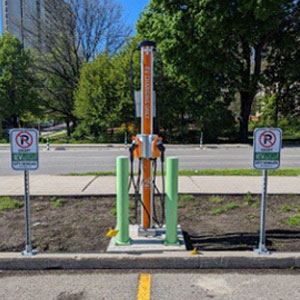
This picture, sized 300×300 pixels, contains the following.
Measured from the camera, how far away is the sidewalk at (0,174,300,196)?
6.81 m

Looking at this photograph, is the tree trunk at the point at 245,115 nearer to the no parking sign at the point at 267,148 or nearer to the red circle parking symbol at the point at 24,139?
the no parking sign at the point at 267,148

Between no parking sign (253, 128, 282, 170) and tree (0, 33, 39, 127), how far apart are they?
23.8m

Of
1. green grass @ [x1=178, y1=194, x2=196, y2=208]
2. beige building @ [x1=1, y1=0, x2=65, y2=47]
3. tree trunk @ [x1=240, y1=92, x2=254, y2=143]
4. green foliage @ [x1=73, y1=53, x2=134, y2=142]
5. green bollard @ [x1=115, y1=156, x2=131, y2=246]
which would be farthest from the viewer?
beige building @ [x1=1, y1=0, x2=65, y2=47]

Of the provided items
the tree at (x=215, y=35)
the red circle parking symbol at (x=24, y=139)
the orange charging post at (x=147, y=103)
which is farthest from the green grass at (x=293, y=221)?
the tree at (x=215, y=35)

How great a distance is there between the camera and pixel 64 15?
94.2 ft

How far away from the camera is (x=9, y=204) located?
5848mm

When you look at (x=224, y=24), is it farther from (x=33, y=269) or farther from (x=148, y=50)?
(x=33, y=269)

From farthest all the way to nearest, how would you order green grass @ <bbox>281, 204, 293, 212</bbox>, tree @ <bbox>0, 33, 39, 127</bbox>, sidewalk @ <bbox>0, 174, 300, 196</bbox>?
1. tree @ <bbox>0, 33, 39, 127</bbox>
2. sidewalk @ <bbox>0, 174, 300, 196</bbox>
3. green grass @ <bbox>281, 204, 293, 212</bbox>

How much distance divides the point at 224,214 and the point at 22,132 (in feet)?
11.6

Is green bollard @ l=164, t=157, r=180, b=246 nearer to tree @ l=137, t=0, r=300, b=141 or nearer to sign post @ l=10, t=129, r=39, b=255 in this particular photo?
sign post @ l=10, t=129, r=39, b=255

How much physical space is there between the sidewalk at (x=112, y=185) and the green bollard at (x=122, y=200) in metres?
2.71

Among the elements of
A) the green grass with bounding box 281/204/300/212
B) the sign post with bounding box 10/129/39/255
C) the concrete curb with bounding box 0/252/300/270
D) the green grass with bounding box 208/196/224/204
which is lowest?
the concrete curb with bounding box 0/252/300/270

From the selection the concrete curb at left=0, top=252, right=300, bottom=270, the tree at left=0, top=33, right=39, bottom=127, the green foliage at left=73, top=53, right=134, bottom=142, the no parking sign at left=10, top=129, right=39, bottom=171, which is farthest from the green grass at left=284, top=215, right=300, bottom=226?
the tree at left=0, top=33, right=39, bottom=127

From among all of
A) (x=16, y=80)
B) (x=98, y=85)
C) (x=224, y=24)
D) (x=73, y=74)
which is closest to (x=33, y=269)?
(x=224, y=24)
